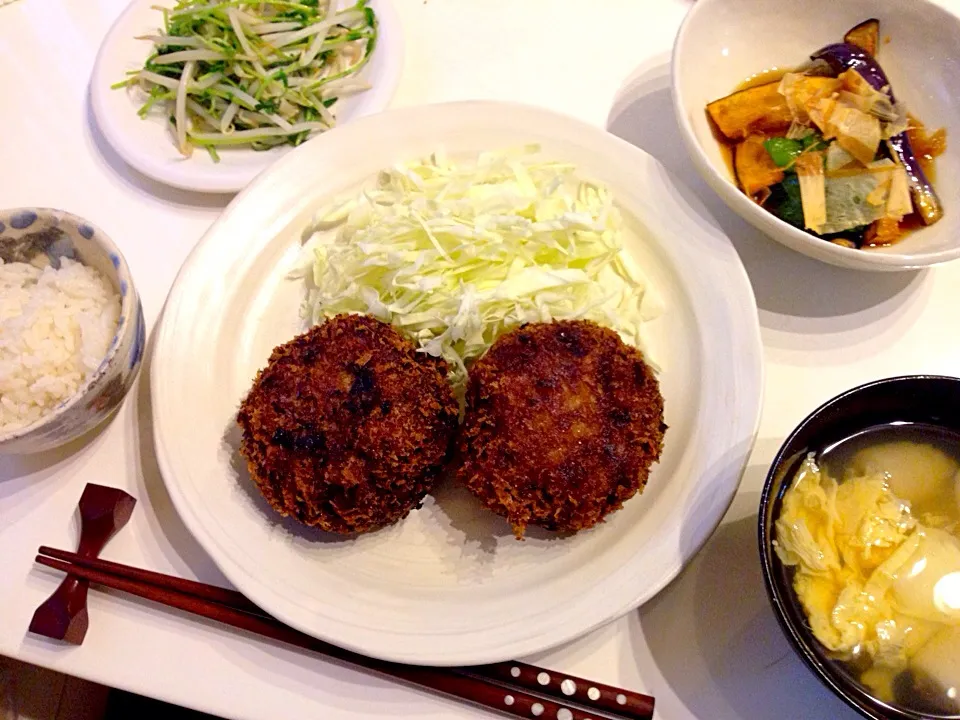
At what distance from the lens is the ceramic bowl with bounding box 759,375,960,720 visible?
53.8 inches

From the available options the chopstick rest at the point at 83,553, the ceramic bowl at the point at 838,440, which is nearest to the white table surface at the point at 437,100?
the chopstick rest at the point at 83,553

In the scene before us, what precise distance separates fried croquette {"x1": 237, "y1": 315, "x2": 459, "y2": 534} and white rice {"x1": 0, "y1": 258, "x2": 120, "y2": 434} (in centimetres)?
50

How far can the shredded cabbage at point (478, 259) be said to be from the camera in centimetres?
199

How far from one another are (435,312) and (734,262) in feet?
2.81

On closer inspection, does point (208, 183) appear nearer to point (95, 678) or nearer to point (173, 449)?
point (173, 449)

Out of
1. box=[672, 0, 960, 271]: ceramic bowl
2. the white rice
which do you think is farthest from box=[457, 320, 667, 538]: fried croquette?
the white rice

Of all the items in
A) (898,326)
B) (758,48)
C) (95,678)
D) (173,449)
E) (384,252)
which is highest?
(758,48)

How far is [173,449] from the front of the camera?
1816mm

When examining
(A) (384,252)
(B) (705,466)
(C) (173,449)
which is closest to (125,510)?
(C) (173,449)

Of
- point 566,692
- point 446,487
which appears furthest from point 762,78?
point 566,692

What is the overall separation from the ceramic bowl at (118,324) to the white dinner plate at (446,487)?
4.2 inches

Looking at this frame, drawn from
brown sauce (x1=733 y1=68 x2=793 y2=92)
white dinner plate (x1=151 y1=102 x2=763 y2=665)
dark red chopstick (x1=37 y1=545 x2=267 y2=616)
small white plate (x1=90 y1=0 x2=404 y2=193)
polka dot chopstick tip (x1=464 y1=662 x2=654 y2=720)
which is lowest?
polka dot chopstick tip (x1=464 y1=662 x2=654 y2=720)

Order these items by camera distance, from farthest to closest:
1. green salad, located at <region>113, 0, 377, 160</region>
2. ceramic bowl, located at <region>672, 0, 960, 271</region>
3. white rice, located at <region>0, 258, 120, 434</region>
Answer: green salad, located at <region>113, 0, 377, 160</region>
ceramic bowl, located at <region>672, 0, 960, 271</region>
white rice, located at <region>0, 258, 120, 434</region>

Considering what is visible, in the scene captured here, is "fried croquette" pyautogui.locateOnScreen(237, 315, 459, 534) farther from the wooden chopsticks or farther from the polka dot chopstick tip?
the polka dot chopstick tip
